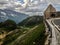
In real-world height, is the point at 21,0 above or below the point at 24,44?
above

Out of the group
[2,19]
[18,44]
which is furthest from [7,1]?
[18,44]

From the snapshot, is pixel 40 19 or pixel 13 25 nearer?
pixel 13 25

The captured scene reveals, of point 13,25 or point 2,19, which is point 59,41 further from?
point 2,19

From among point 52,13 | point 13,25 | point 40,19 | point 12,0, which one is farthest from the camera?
point 12,0

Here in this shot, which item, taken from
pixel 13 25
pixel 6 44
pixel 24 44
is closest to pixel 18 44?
pixel 24 44

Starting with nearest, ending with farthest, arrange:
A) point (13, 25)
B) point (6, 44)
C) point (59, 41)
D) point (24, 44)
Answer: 1. point (59, 41)
2. point (24, 44)
3. point (6, 44)
4. point (13, 25)

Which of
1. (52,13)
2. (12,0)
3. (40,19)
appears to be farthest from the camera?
(12,0)

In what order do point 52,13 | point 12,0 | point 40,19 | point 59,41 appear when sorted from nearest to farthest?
1. point 59,41
2. point 40,19
3. point 52,13
4. point 12,0

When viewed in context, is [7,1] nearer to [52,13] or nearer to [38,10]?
[38,10]

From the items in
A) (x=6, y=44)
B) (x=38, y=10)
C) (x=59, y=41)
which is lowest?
(x=6, y=44)
